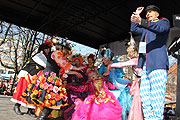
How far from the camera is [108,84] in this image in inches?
140

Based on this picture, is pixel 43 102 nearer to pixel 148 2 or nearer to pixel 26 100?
pixel 26 100

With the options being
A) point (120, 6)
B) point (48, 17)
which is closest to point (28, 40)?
point (48, 17)

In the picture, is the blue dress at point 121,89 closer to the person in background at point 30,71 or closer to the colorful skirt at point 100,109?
the colorful skirt at point 100,109

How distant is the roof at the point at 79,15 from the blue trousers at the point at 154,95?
9.60 ft

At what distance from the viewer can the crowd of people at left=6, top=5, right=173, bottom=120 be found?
1.74m

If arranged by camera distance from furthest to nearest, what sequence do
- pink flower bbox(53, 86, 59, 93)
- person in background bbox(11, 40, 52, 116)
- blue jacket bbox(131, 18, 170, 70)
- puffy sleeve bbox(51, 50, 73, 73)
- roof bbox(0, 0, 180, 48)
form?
roof bbox(0, 0, 180, 48), person in background bbox(11, 40, 52, 116), puffy sleeve bbox(51, 50, 73, 73), pink flower bbox(53, 86, 59, 93), blue jacket bbox(131, 18, 170, 70)

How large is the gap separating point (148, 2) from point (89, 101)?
3117 mm

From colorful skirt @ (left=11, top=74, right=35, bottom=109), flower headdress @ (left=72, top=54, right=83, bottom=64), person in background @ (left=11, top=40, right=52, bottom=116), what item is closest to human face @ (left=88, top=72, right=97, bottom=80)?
flower headdress @ (left=72, top=54, right=83, bottom=64)

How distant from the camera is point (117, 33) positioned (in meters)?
6.38

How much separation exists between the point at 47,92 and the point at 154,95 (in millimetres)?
1810

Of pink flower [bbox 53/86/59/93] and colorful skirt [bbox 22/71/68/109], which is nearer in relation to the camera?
colorful skirt [bbox 22/71/68/109]

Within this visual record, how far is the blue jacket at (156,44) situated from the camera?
1.66 m

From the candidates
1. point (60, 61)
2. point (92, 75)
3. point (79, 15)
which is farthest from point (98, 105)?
point (79, 15)

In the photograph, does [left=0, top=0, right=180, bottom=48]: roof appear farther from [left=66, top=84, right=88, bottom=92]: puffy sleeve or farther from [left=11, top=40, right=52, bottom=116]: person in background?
[left=66, top=84, right=88, bottom=92]: puffy sleeve
